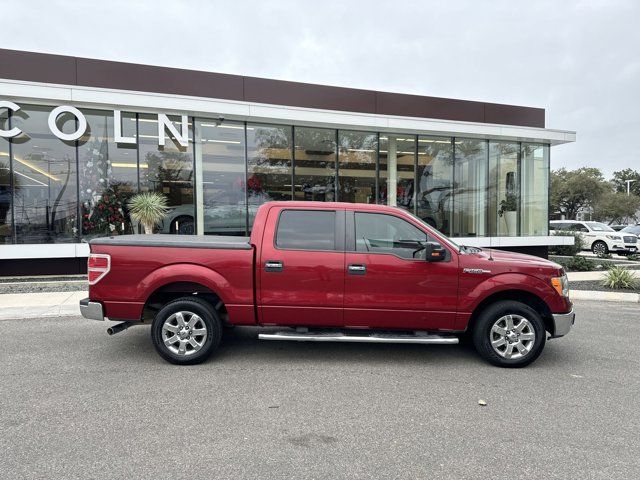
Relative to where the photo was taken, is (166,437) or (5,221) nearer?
(166,437)

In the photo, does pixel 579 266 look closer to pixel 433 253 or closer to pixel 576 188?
pixel 433 253

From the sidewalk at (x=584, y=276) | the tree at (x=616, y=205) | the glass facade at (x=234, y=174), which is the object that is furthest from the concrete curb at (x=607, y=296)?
the tree at (x=616, y=205)

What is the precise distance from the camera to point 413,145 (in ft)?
52.7

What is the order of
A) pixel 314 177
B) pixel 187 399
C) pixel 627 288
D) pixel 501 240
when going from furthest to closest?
pixel 501 240 → pixel 314 177 → pixel 627 288 → pixel 187 399

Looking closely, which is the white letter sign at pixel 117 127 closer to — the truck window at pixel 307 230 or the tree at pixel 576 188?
the truck window at pixel 307 230

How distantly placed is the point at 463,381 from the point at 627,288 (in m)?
8.89

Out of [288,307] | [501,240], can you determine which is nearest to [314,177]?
[501,240]

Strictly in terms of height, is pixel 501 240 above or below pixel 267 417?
above

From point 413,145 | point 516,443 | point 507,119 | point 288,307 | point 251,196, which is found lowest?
point 516,443

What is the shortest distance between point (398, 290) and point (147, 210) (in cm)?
925

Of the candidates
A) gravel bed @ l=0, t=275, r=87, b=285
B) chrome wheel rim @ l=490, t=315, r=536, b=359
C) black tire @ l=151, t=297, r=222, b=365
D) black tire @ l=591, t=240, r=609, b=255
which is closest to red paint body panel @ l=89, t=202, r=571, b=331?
black tire @ l=151, t=297, r=222, b=365

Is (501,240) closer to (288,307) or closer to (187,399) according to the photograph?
(288,307)

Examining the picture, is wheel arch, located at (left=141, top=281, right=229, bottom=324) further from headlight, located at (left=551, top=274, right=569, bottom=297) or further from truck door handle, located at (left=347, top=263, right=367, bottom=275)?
headlight, located at (left=551, top=274, right=569, bottom=297)

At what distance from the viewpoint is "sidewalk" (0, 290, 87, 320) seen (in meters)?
7.72
